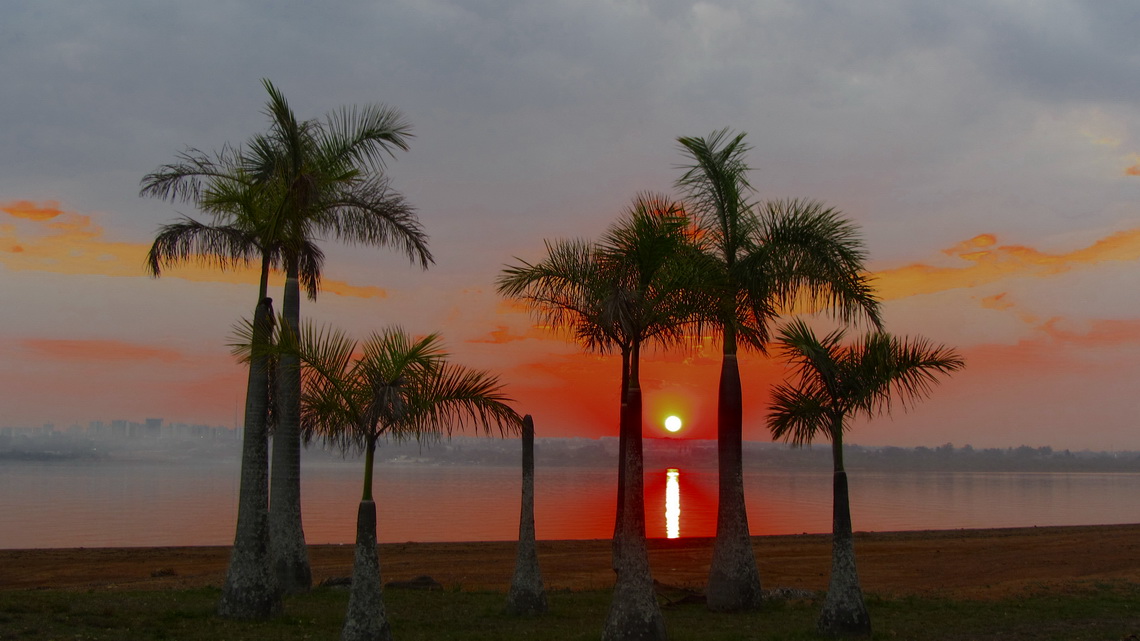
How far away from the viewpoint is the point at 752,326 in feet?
54.7

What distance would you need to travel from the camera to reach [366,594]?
11.2 m

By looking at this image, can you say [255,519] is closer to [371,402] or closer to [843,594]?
[371,402]

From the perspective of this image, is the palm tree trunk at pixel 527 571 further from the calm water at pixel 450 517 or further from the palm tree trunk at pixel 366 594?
the calm water at pixel 450 517

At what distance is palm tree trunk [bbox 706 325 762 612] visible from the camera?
15.7 metres

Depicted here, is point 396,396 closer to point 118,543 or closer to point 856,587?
point 856,587

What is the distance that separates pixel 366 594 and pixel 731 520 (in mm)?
7116

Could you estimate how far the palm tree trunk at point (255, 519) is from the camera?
14.3 metres

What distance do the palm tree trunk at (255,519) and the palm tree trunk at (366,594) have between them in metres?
3.67

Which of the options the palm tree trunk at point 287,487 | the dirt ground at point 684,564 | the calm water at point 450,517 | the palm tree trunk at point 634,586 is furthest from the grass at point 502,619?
the calm water at point 450,517

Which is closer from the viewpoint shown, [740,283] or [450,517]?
[740,283]

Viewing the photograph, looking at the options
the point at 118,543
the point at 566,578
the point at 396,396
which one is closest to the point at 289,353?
the point at 396,396

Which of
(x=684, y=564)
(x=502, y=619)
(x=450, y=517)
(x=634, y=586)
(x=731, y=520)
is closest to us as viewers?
(x=634, y=586)

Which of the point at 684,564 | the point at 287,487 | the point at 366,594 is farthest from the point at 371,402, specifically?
the point at 684,564

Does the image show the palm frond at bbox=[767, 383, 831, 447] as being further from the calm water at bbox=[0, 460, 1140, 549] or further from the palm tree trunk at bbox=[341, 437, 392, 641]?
the calm water at bbox=[0, 460, 1140, 549]
